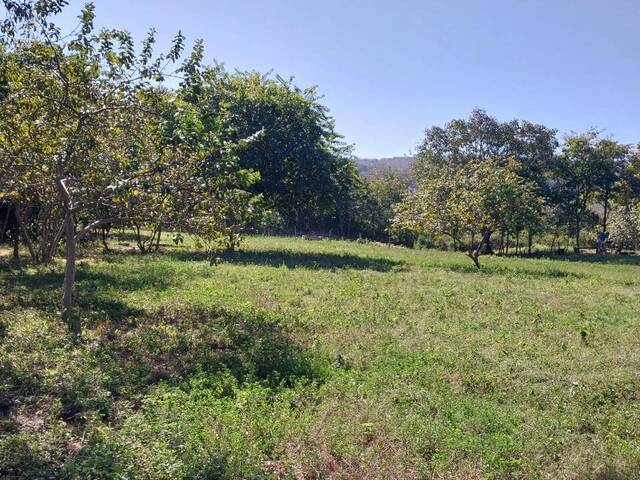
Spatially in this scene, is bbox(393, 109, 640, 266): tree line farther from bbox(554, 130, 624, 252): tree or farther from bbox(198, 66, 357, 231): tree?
bbox(198, 66, 357, 231): tree

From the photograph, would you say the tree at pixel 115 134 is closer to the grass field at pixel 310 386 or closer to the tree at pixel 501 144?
the grass field at pixel 310 386

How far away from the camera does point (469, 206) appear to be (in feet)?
70.3

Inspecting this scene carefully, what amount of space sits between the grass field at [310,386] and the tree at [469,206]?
849cm

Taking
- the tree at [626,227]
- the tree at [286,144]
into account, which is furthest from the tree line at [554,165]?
the tree at [286,144]

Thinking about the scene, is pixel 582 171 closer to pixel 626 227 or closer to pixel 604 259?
pixel 626 227

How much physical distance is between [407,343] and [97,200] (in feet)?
19.8

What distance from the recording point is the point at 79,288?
12.4 m

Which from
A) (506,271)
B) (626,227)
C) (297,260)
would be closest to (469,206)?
(506,271)

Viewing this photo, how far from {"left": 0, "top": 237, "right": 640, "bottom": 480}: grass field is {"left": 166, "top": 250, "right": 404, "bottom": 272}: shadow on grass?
6232 mm

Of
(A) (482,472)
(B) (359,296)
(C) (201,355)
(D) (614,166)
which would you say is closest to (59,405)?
(C) (201,355)

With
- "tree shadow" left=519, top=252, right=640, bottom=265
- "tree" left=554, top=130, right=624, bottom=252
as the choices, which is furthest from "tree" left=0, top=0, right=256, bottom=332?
"tree" left=554, top=130, right=624, bottom=252

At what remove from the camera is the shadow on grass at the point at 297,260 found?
19359mm

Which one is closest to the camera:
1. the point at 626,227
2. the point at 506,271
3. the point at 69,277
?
the point at 69,277

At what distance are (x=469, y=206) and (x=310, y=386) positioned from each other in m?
16.3
